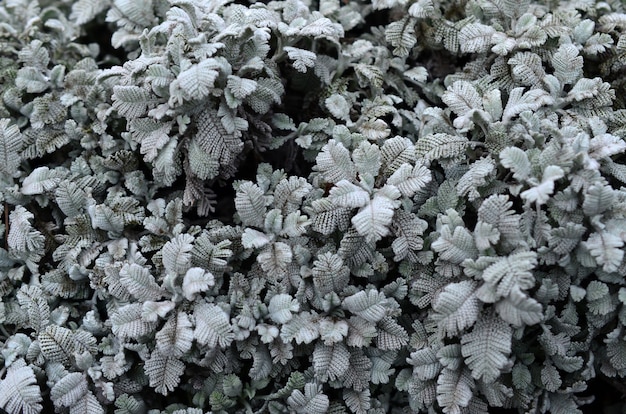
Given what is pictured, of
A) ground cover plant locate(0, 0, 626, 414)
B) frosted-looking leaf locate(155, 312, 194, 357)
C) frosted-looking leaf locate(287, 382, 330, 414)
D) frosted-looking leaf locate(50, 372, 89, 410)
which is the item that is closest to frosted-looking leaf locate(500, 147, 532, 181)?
ground cover plant locate(0, 0, 626, 414)

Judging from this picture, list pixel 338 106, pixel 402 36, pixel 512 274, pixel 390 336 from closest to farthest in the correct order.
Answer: pixel 512 274 < pixel 390 336 < pixel 338 106 < pixel 402 36

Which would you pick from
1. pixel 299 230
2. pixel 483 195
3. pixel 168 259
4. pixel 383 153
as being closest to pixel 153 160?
pixel 168 259

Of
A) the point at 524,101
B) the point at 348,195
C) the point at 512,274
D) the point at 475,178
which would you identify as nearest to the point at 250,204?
the point at 348,195

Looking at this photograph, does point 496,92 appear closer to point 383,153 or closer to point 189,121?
point 383,153

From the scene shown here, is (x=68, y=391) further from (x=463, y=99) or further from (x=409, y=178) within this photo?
(x=463, y=99)

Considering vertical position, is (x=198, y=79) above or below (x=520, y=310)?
above

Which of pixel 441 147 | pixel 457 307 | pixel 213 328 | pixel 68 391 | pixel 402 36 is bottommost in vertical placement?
pixel 68 391
